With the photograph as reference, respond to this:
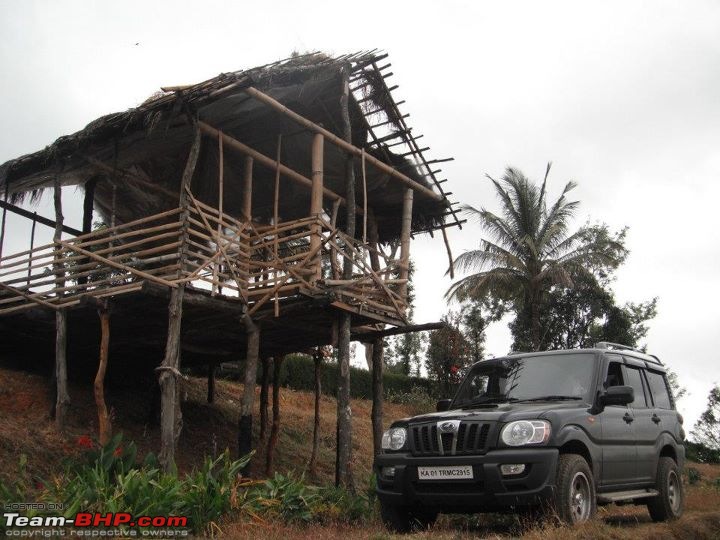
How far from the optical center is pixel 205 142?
14.2m

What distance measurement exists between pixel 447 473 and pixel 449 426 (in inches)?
17.8

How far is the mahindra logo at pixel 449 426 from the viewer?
772 centimetres

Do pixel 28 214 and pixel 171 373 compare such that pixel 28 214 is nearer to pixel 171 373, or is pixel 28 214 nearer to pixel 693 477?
pixel 171 373

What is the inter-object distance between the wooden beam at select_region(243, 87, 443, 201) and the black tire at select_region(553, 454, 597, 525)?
7405 mm

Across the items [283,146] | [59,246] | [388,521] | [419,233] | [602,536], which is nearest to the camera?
[602,536]

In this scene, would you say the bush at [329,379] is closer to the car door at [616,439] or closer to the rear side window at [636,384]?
the rear side window at [636,384]

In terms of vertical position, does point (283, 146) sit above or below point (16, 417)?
above

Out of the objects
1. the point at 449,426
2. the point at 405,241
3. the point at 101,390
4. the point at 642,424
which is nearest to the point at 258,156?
the point at 405,241

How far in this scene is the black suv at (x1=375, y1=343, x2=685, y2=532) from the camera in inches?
289

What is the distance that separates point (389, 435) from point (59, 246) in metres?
7.96

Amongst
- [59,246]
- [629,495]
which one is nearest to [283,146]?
[59,246]

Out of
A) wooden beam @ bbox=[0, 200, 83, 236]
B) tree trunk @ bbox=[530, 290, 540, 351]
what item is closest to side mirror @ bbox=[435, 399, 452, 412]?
wooden beam @ bbox=[0, 200, 83, 236]

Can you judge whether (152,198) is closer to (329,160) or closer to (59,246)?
(59,246)

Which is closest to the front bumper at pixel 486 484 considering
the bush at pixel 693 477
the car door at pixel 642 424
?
the car door at pixel 642 424
